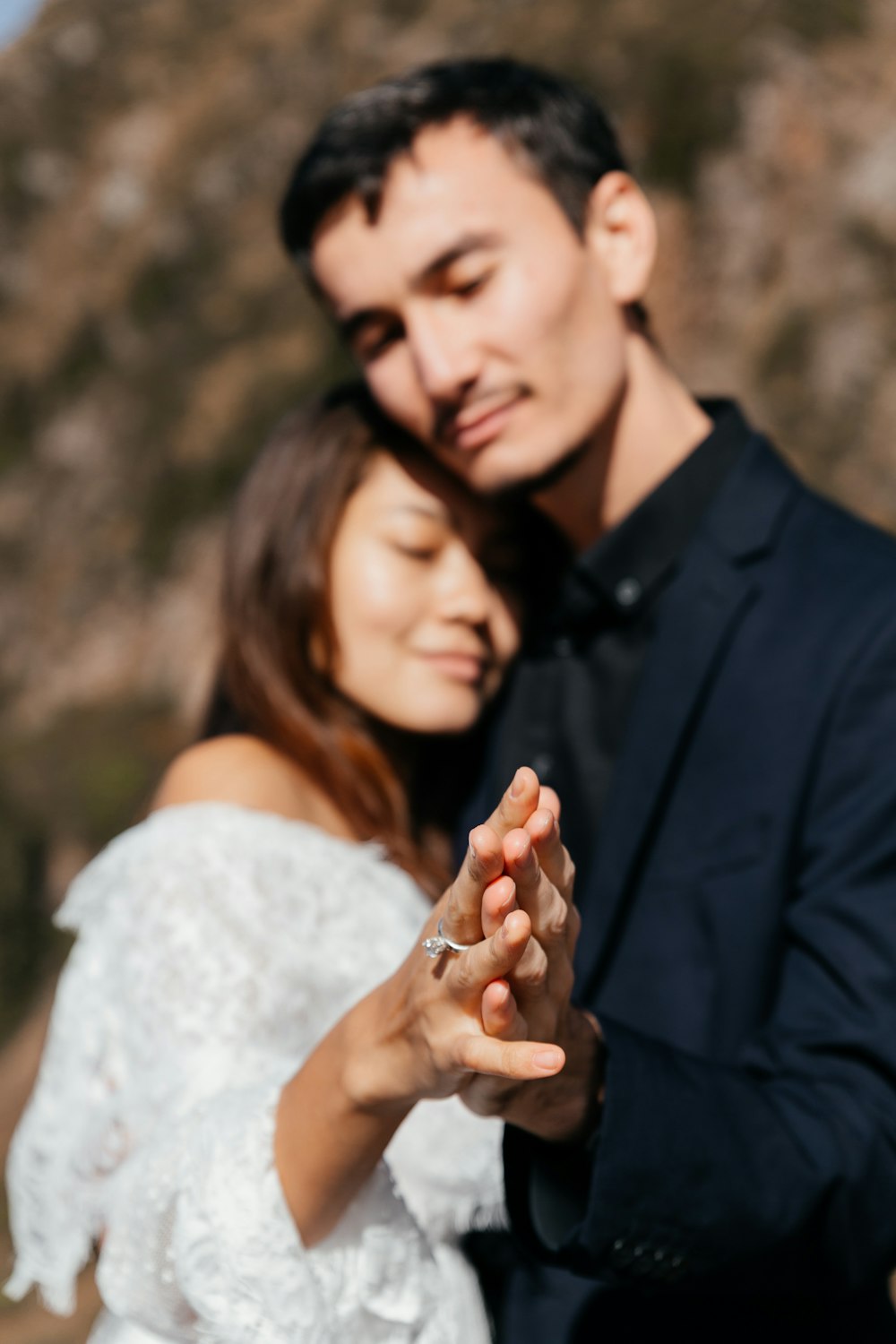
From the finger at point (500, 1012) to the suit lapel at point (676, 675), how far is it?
3.03 feet

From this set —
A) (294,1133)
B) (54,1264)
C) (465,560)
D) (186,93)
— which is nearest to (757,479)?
(465,560)

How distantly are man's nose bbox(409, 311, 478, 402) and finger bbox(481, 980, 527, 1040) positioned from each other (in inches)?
66.6

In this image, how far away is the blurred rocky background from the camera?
13.2 m

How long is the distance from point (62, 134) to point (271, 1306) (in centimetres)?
2520

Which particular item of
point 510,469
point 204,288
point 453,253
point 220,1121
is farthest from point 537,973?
point 204,288

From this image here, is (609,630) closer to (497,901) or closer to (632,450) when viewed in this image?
(632,450)

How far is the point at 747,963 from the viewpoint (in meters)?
2.29

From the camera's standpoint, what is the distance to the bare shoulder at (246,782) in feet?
9.37

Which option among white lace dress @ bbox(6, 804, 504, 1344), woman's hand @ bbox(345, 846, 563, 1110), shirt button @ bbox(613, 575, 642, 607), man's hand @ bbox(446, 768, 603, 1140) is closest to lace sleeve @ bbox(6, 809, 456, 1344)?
white lace dress @ bbox(6, 804, 504, 1344)

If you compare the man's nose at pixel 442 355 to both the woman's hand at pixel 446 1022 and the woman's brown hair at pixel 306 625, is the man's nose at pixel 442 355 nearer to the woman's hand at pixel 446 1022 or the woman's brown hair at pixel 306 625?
the woman's brown hair at pixel 306 625

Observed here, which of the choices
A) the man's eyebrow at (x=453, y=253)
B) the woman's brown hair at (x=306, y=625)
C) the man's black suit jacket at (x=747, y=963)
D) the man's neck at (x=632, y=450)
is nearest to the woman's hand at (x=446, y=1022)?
the man's black suit jacket at (x=747, y=963)

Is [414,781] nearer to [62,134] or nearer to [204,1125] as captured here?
[204,1125]

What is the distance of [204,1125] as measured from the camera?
206 centimetres

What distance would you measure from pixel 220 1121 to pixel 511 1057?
732 mm
